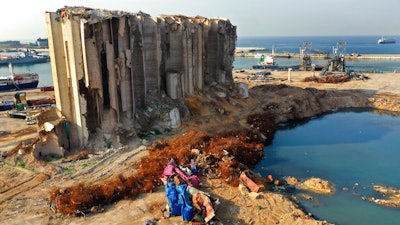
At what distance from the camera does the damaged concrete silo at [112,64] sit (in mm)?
19500

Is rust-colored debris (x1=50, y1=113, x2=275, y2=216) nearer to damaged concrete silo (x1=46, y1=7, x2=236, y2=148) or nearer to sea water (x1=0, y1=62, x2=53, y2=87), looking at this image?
damaged concrete silo (x1=46, y1=7, x2=236, y2=148)

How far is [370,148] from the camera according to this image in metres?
25.0

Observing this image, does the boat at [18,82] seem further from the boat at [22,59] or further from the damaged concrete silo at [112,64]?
the boat at [22,59]

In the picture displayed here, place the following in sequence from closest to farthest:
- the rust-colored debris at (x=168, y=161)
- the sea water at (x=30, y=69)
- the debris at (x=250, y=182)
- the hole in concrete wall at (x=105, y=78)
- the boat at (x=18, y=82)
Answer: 1. the rust-colored debris at (x=168, y=161)
2. the debris at (x=250, y=182)
3. the hole in concrete wall at (x=105, y=78)
4. the boat at (x=18, y=82)
5. the sea water at (x=30, y=69)

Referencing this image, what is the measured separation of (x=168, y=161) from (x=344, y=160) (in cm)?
1206

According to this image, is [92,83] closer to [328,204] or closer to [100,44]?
[100,44]

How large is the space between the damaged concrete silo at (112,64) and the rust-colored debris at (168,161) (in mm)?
3963

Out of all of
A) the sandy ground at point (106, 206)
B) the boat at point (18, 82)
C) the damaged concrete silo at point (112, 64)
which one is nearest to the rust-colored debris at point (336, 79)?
the damaged concrete silo at point (112, 64)

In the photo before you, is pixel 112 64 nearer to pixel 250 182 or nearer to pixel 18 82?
pixel 250 182

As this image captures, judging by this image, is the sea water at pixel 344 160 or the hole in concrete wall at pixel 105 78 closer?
the sea water at pixel 344 160

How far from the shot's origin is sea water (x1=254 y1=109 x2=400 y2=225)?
1616cm

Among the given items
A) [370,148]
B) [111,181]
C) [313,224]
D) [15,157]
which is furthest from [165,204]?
[370,148]

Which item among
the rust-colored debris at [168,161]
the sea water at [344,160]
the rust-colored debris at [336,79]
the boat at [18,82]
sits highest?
the boat at [18,82]

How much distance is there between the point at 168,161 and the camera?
695 inches
